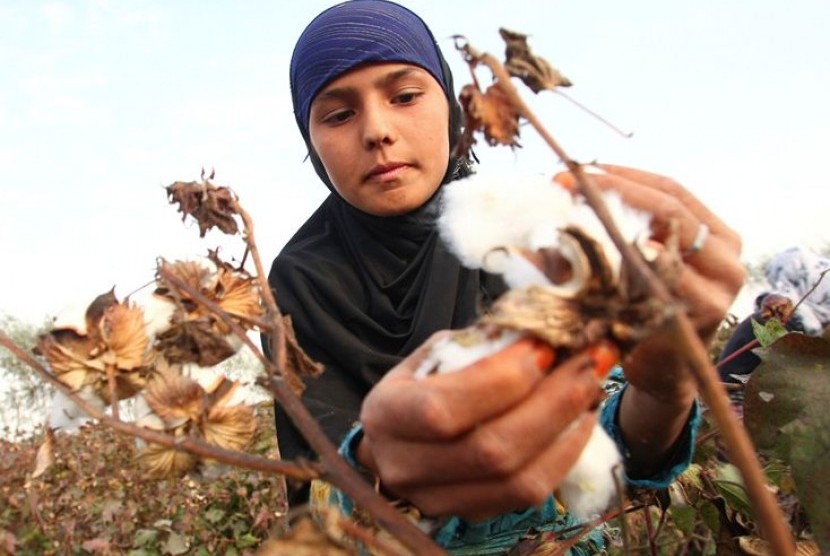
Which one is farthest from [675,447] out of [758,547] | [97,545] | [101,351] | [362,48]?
[97,545]

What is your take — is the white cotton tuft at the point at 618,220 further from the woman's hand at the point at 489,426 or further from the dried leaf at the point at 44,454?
the dried leaf at the point at 44,454

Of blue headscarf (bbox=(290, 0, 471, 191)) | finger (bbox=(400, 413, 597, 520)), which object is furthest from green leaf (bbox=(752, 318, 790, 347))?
finger (bbox=(400, 413, 597, 520))

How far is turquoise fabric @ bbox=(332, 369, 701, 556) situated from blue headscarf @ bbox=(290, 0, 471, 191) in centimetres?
54

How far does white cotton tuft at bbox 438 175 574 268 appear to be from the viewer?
2.15ft

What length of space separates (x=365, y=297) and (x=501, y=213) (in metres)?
0.91

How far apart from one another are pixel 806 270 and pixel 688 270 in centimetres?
525

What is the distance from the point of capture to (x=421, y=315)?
144 cm

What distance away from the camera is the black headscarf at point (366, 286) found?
4.65ft

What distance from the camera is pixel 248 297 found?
0.77 meters

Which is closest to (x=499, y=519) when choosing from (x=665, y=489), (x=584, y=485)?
(x=665, y=489)

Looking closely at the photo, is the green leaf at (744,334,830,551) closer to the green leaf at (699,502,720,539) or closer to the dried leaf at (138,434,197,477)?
the green leaf at (699,502,720,539)

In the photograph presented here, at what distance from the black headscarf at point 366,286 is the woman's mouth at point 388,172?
0.15m

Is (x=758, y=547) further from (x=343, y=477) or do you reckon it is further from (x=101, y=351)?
(x=101, y=351)

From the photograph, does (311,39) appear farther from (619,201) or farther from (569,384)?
(569,384)
